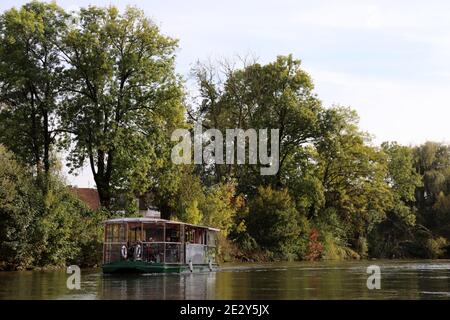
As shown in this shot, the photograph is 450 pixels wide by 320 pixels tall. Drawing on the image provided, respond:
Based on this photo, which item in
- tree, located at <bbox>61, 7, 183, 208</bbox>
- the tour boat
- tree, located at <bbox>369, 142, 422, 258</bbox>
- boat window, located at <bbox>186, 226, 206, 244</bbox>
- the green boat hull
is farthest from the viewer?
tree, located at <bbox>369, 142, 422, 258</bbox>

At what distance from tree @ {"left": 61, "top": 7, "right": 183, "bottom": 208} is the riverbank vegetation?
0.11 metres

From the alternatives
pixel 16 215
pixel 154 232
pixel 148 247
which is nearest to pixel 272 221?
pixel 154 232

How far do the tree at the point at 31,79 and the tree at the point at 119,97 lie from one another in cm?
114

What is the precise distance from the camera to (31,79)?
5075 centimetres

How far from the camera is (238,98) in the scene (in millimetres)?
70875

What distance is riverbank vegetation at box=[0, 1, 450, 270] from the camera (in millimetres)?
48438

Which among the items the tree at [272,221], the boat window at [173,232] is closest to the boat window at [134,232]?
the boat window at [173,232]

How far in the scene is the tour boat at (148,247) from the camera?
38.0 metres

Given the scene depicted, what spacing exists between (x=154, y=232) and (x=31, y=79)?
55.8ft

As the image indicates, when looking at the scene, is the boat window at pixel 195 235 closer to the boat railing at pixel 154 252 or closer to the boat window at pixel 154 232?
the boat railing at pixel 154 252

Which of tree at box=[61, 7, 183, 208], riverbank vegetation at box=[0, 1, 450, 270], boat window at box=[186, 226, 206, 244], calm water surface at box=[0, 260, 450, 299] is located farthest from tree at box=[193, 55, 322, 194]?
calm water surface at box=[0, 260, 450, 299]

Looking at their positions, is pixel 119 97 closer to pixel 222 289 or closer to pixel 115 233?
pixel 115 233

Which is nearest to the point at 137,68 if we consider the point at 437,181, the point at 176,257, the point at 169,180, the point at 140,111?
the point at 140,111

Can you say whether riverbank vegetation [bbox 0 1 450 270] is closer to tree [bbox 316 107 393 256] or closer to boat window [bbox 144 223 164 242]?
tree [bbox 316 107 393 256]
